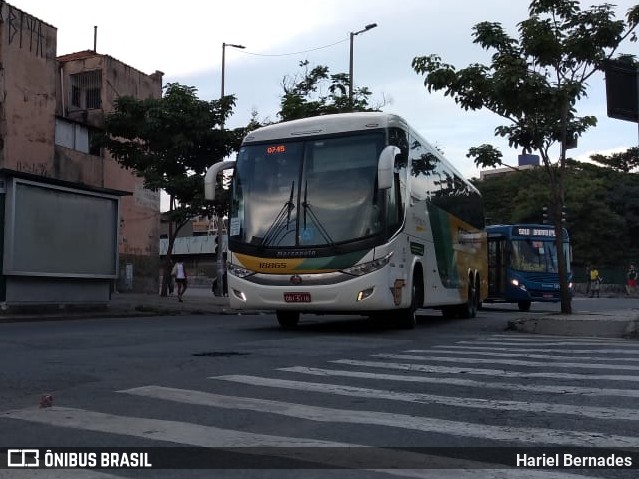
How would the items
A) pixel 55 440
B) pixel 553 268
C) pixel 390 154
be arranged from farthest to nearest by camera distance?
1. pixel 553 268
2. pixel 390 154
3. pixel 55 440

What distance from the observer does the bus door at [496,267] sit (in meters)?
24.4

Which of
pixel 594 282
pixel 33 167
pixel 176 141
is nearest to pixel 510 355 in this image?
pixel 176 141

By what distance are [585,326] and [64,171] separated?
1970 centimetres

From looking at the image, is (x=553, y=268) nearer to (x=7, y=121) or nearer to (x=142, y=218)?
(x=142, y=218)

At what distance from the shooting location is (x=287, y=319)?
557 inches

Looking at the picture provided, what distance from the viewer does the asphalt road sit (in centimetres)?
432

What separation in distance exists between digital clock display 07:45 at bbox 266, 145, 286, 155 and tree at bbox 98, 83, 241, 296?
8.93 metres

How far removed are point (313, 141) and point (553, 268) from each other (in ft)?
48.8

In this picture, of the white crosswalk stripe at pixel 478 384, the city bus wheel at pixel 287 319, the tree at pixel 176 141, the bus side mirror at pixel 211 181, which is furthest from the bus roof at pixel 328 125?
the tree at pixel 176 141

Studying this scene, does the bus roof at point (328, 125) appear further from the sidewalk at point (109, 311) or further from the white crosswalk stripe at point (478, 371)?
the sidewalk at point (109, 311)

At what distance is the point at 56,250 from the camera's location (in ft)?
56.3

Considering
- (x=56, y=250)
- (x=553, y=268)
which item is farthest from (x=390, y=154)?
(x=553, y=268)

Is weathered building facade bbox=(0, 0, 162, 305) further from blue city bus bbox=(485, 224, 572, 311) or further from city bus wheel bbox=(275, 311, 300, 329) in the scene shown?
blue city bus bbox=(485, 224, 572, 311)

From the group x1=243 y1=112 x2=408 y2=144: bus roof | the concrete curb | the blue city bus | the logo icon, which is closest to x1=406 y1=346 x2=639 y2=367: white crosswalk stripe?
the concrete curb
